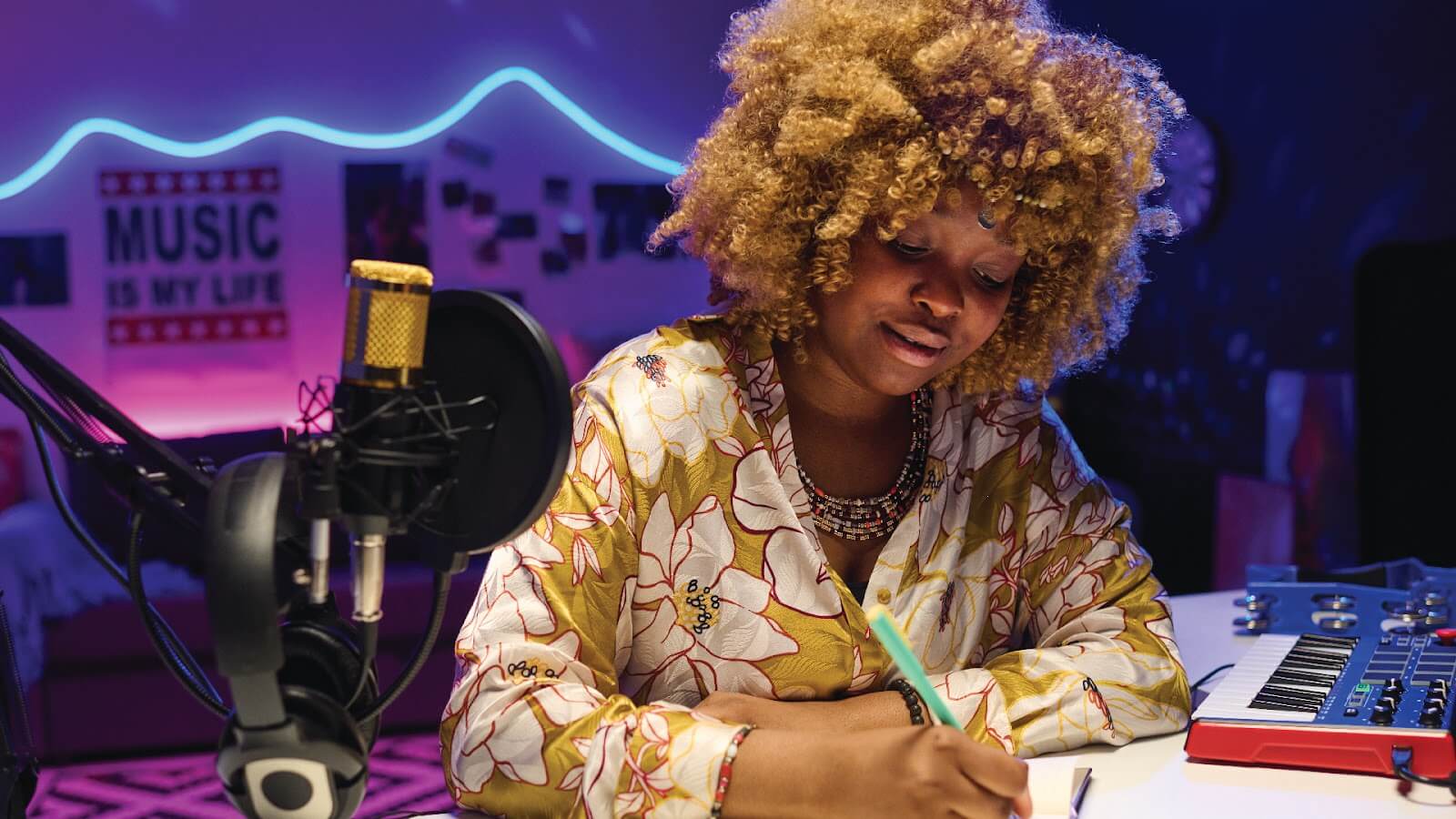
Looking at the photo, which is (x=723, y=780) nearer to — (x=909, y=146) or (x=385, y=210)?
(x=909, y=146)

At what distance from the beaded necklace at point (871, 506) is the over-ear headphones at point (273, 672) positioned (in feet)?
2.68

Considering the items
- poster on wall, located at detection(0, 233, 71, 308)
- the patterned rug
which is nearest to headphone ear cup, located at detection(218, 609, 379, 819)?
the patterned rug

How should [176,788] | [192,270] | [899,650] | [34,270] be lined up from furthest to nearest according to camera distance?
1. [192,270]
2. [34,270]
3. [176,788]
4. [899,650]

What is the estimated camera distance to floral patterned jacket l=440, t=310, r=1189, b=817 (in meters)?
1.23

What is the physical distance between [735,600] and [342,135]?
180 inches

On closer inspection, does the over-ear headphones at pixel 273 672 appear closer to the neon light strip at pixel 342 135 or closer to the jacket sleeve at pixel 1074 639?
the jacket sleeve at pixel 1074 639

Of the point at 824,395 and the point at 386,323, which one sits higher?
the point at 386,323

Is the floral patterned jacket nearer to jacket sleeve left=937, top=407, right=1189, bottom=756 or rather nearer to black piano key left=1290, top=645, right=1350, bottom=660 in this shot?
jacket sleeve left=937, top=407, right=1189, bottom=756

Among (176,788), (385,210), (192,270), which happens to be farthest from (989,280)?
(192,270)

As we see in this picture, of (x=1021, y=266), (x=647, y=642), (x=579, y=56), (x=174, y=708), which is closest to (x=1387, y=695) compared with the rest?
(x=1021, y=266)

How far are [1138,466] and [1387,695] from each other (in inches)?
167

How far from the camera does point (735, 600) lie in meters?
1.48

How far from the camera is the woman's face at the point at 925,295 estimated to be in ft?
4.96

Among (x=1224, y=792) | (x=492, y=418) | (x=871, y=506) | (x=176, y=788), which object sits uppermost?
(x=492, y=418)
